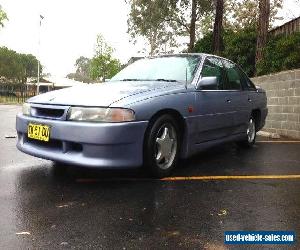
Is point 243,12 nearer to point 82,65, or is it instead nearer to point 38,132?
point 38,132

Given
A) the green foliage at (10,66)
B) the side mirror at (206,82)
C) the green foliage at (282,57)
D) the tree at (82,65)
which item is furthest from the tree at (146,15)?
the tree at (82,65)

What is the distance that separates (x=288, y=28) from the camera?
11.9m

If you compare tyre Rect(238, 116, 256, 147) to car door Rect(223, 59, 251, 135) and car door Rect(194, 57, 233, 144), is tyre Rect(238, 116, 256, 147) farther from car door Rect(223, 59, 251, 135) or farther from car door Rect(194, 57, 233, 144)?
car door Rect(194, 57, 233, 144)

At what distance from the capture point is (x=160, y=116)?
3.94 metres

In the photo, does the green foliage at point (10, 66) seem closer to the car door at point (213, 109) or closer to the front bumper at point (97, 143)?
the car door at point (213, 109)

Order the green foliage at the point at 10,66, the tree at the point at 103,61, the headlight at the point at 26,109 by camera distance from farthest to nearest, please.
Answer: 1. the green foliage at the point at 10,66
2. the tree at the point at 103,61
3. the headlight at the point at 26,109

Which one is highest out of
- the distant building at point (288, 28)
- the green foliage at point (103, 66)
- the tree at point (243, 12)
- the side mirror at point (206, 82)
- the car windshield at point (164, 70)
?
the tree at point (243, 12)

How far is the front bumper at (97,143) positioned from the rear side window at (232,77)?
84.5 inches

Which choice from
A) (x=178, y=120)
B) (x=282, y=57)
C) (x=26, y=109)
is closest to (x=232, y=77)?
(x=178, y=120)

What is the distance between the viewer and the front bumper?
11.4 feet

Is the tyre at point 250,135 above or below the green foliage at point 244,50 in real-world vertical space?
below

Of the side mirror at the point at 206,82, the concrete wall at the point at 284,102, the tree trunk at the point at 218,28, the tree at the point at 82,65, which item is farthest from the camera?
the tree at the point at 82,65

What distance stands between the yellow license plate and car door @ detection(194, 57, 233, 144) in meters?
1.74

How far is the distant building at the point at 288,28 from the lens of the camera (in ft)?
37.0
